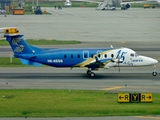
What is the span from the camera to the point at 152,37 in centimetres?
8000

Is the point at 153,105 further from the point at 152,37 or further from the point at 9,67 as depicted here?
the point at 152,37

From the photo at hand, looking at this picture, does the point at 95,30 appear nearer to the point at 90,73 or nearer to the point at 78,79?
the point at 90,73

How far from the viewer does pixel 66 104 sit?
32.2 metres

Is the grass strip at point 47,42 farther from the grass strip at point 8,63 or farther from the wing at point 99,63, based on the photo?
the wing at point 99,63

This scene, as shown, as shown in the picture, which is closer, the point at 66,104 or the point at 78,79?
the point at 66,104

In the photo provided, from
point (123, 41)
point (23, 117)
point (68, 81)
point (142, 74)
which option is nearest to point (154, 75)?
point (142, 74)

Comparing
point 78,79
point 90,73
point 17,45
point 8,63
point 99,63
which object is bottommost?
point 8,63

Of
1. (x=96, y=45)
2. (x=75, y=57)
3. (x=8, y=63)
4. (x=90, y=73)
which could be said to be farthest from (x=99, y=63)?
(x=96, y=45)

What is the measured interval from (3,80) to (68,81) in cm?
500

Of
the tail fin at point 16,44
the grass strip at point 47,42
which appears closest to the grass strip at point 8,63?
the tail fin at point 16,44

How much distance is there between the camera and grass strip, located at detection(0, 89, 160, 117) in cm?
2909

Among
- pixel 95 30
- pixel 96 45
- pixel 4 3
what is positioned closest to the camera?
pixel 96 45

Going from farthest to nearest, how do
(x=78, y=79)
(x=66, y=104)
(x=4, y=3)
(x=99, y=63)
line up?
(x=4, y=3) < (x=99, y=63) < (x=78, y=79) < (x=66, y=104)

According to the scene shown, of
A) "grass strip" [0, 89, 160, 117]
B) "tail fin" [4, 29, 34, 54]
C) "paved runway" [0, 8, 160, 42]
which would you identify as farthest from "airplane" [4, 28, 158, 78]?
"paved runway" [0, 8, 160, 42]
